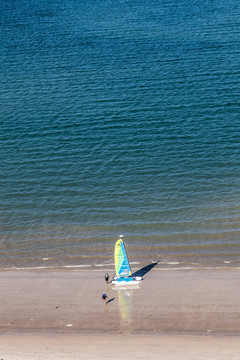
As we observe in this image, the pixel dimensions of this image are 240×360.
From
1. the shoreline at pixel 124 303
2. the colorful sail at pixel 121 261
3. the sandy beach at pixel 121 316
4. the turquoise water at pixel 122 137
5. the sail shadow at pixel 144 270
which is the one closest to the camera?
the sandy beach at pixel 121 316

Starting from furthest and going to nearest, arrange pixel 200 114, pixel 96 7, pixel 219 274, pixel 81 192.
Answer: pixel 96 7 < pixel 200 114 < pixel 81 192 < pixel 219 274

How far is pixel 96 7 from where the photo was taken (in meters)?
112

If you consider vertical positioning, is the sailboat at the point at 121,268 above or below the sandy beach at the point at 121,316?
above

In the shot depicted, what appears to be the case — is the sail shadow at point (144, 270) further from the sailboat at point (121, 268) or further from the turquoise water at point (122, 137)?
the sailboat at point (121, 268)

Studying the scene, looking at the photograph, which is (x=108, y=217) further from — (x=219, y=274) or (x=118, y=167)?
(x=219, y=274)

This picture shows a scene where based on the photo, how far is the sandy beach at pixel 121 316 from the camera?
127 ft

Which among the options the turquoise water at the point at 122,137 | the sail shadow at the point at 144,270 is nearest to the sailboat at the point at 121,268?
the sail shadow at the point at 144,270

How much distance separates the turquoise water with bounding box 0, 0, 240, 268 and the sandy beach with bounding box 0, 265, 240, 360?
3.40m

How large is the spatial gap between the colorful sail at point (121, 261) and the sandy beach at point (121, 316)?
4.82 ft

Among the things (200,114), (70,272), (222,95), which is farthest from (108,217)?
(222,95)

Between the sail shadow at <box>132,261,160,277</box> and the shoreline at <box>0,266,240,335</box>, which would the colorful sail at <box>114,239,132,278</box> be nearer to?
the shoreline at <box>0,266,240,335</box>

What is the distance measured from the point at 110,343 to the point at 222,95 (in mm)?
46450

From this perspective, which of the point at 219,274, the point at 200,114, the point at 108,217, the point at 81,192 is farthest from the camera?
the point at 200,114

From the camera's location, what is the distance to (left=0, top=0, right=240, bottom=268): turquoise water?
176 feet
